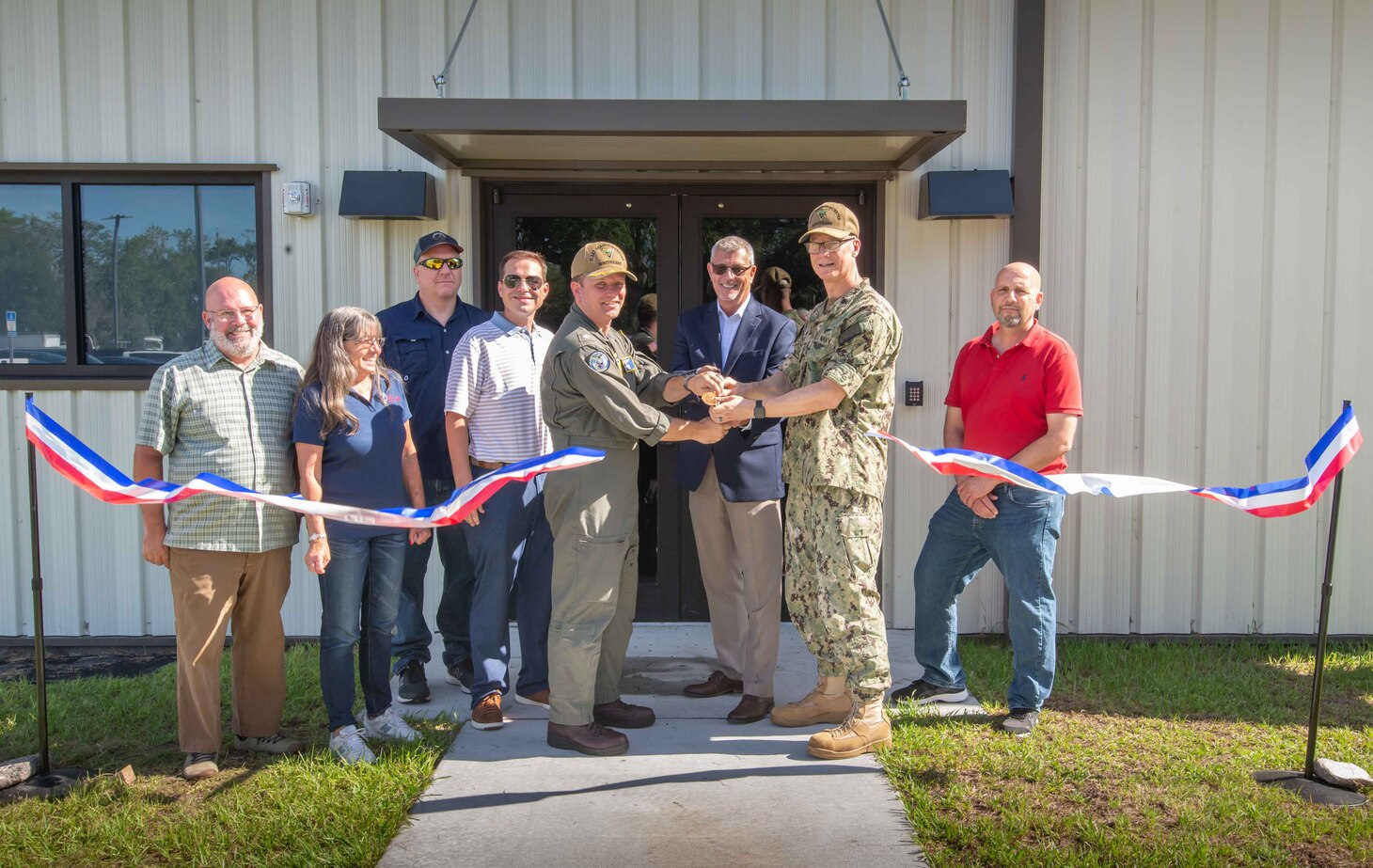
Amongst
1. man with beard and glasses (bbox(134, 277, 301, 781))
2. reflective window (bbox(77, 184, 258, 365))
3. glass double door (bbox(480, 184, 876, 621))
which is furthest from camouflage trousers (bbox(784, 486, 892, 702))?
reflective window (bbox(77, 184, 258, 365))

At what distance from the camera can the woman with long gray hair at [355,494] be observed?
3904 mm

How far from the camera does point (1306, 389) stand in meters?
5.83

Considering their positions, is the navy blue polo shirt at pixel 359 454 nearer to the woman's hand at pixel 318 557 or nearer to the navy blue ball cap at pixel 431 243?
the woman's hand at pixel 318 557

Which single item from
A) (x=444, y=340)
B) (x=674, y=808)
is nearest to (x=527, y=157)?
(x=444, y=340)

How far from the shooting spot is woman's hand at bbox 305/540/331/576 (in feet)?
12.6

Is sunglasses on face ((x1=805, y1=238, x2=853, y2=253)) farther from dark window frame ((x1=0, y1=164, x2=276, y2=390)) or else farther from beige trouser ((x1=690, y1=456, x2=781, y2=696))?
dark window frame ((x1=0, y1=164, x2=276, y2=390))

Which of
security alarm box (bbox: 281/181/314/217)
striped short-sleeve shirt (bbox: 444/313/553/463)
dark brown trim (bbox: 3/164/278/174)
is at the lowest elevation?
striped short-sleeve shirt (bbox: 444/313/553/463)

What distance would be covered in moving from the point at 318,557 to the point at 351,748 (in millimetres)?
759

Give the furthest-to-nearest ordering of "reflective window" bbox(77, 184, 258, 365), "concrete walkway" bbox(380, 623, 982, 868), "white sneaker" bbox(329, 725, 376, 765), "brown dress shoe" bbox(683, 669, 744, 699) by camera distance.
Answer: "reflective window" bbox(77, 184, 258, 365) < "brown dress shoe" bbox(683, 669, 744, 699) < "white sneaker" bbox(329, 725, 376, 765) < "concrete walkway" bbox(380, 623, 982, 868)

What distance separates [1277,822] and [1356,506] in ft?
10.2

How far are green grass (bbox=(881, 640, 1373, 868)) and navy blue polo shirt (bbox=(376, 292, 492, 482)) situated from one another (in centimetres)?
229

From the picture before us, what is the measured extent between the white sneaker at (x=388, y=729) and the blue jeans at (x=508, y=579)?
1.01ft

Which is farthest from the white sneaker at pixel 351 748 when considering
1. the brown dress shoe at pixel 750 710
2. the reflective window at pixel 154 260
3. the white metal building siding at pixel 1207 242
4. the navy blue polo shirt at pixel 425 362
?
the white metal building siding at pixel 1207 242

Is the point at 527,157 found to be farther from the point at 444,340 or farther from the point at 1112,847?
the point at 1112,847
